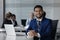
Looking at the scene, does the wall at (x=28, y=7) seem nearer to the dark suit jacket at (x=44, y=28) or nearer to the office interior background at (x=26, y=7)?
the office interior background at (x=26, y=7)

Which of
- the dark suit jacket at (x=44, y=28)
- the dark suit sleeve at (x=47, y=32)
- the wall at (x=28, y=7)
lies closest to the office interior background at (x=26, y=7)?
the wall at (x=28, y=7)

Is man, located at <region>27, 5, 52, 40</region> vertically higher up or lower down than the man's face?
lower down

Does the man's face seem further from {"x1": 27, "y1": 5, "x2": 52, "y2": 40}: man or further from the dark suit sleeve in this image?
the dark suit sleeve

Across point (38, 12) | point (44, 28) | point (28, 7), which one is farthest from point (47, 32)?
point (28, 7)

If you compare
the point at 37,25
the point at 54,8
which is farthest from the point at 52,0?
the point at 37,25

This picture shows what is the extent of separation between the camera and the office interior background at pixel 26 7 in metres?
7.49

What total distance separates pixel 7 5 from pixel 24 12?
0.73m

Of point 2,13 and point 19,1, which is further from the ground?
point 19,1

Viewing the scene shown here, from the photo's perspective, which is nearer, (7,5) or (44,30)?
(44,30)

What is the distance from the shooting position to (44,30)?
2871mm

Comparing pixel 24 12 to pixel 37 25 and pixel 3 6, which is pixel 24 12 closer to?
pixel 3 6

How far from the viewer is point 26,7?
7559mm

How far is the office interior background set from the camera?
24.6 feet

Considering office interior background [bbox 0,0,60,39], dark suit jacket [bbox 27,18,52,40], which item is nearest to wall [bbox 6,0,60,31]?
office interior background [bbox 0,0,60,39]
